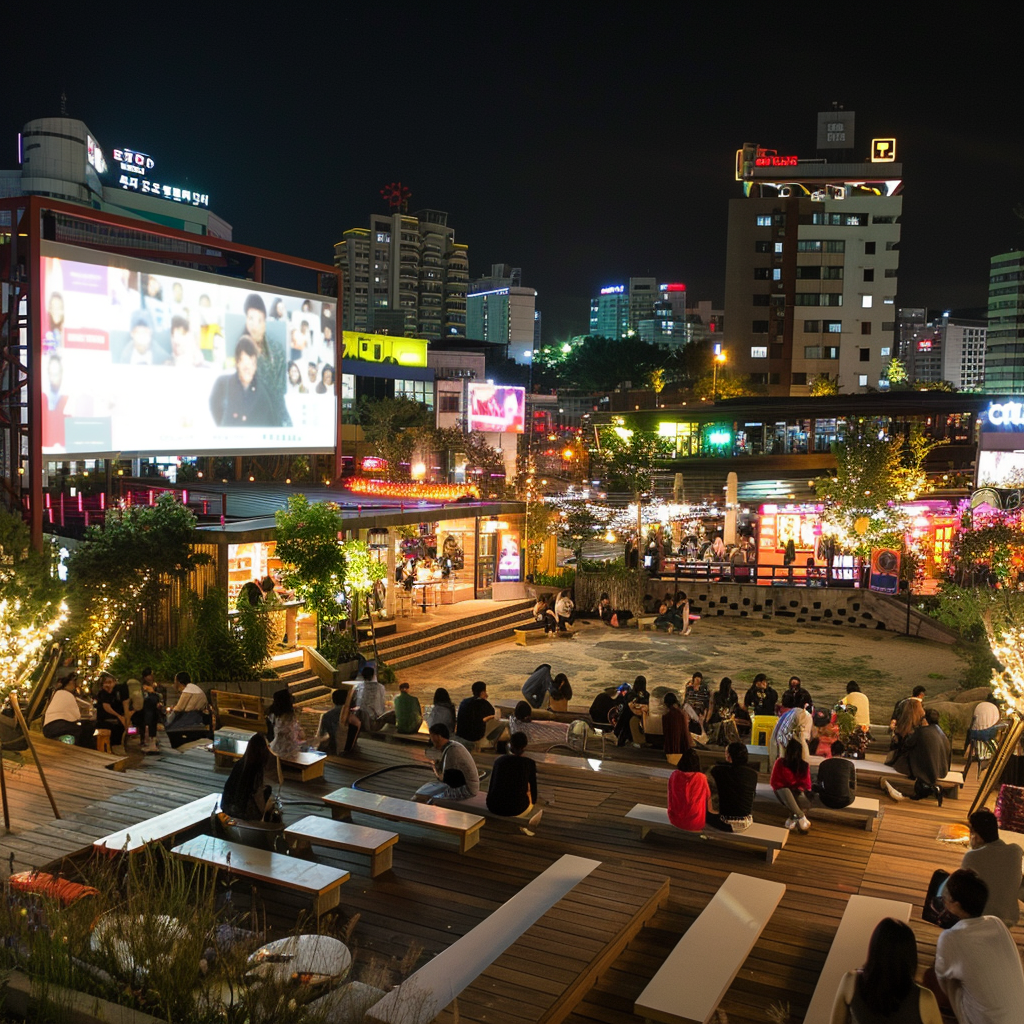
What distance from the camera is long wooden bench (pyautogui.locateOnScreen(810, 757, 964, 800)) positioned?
8961mm

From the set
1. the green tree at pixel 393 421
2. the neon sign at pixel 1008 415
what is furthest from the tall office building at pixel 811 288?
the neon sign at pixel 1008 415

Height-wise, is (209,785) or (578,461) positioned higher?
(578,461)

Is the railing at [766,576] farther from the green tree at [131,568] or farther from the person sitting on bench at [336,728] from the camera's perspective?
the person sitting on bench at [336,728]

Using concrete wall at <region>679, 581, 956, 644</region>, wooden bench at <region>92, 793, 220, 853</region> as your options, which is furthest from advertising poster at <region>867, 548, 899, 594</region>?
wooden bench at <region>92, 793, 220, 853</region>

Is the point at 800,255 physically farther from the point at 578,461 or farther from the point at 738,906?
the point at 738,906

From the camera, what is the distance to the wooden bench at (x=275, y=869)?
578 centimetres

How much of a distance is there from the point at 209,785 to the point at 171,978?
15.8 feet

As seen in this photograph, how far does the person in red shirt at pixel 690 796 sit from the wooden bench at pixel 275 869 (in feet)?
9.07

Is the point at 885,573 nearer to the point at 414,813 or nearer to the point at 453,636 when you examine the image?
the point at 453,636

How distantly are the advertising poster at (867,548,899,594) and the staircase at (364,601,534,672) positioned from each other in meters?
9.37

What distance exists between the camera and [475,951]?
513 centimetres

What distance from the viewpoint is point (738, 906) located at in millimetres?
5773

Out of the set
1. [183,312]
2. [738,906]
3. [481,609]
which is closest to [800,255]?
[481,609]

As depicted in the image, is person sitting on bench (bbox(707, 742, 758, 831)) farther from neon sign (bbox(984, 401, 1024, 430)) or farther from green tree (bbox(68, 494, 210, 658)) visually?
neon sign (bbox(984, 401, 1024, 430))
